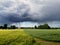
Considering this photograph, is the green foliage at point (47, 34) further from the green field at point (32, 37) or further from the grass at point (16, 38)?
the grass at point (16, 38)

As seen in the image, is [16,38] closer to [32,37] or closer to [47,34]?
[32,37]

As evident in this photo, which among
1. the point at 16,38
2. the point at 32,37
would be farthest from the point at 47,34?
the point at 16,38

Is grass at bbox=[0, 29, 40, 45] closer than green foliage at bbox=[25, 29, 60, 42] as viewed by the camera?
Yes

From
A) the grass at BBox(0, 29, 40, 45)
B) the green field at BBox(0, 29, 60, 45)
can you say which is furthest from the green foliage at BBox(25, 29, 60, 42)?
the grass at BBox(0, 29, 40, 45)

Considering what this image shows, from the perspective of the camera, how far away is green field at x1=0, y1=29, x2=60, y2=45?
34.9ft

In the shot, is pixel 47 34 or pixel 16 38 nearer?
pixel 16 38

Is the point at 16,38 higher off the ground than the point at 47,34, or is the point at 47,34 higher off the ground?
the point at 47,34

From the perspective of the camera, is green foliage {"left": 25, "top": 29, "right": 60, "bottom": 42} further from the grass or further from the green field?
the grass

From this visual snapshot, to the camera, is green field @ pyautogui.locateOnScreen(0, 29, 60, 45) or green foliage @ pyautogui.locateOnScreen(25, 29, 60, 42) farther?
green foliage @ pyautogui.locateOnScreen(25, 29, 60, 42)

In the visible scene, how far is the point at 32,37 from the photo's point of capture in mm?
11023

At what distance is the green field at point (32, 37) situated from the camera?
1062 cm

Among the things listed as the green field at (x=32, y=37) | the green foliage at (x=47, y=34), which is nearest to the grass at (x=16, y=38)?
the green field at (x=32, y=37)

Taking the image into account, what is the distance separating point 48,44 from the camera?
415 inches

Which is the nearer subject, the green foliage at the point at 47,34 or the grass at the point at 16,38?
the grass at the point at 16,38
